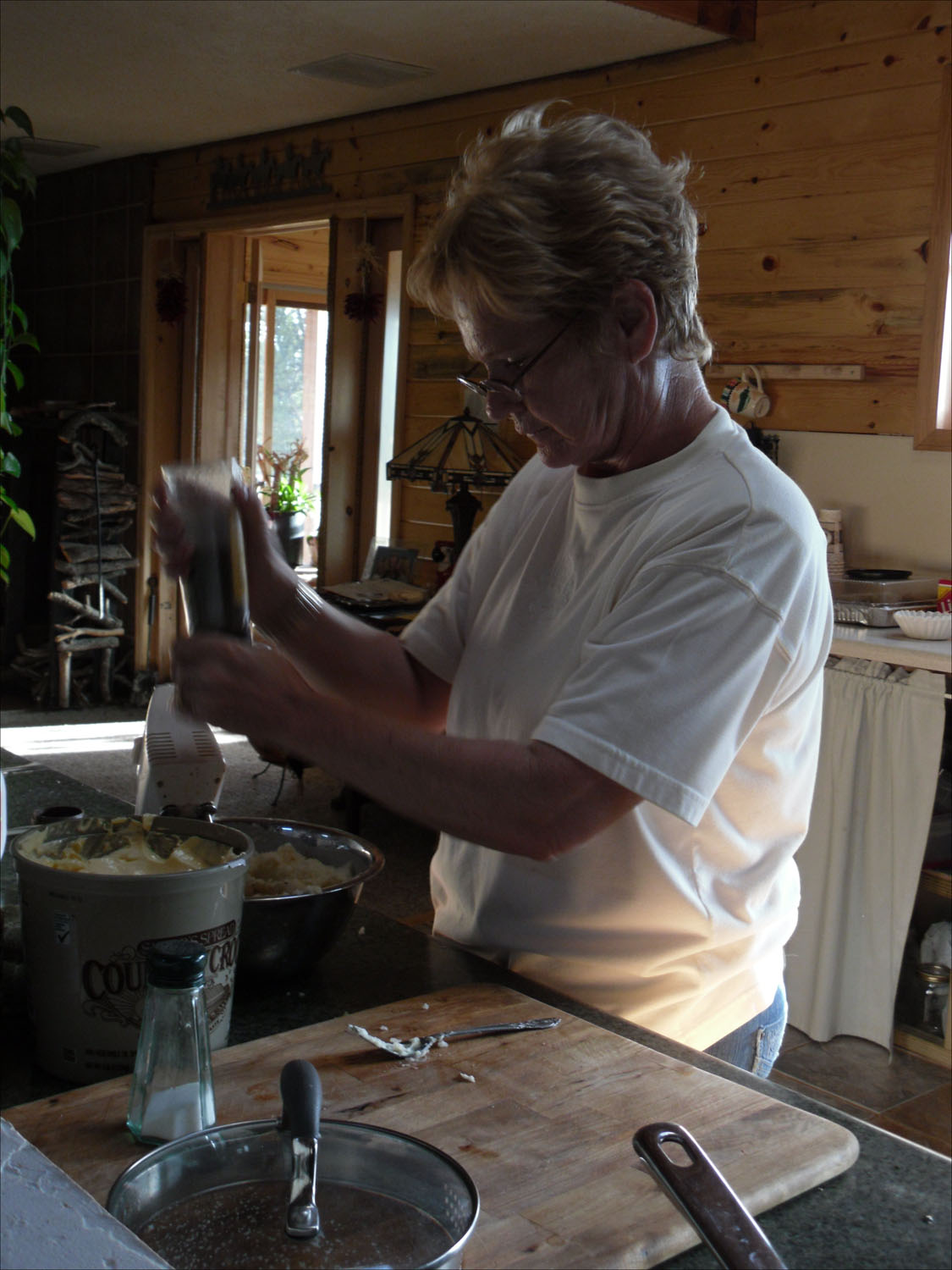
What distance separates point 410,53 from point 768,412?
1.78m

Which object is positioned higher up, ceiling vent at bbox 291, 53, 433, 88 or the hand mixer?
ceiling vent at bbox 291, 53, 433, 88

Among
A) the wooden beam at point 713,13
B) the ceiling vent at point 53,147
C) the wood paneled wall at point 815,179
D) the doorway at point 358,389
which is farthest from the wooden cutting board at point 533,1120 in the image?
the ceiling vent at point 53,147

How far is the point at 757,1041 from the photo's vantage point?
1.44 metres

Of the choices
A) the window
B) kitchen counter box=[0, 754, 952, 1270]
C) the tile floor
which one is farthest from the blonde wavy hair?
the window

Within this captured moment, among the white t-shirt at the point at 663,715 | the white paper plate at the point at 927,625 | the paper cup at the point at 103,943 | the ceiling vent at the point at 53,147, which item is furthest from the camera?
Answer: the ceiling vent at the point at 53,147

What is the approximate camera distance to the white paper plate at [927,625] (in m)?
3.13

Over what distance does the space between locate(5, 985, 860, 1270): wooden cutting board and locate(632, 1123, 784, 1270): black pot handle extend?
32 mm

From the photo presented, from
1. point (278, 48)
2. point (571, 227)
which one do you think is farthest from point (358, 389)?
point (571, 227)

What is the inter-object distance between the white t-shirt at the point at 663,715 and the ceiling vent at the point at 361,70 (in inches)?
141

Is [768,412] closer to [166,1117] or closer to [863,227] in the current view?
[863,227]

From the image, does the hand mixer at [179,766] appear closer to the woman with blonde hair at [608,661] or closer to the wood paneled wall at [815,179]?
the woman with blonde hair at [608,661]

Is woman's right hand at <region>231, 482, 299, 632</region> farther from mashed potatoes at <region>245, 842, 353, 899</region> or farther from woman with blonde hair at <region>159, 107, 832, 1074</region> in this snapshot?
mashed potatoes at <region>245, 842, 353, 899</region>

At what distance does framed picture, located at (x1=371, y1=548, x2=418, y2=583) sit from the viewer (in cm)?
534

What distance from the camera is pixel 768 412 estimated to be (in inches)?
157
